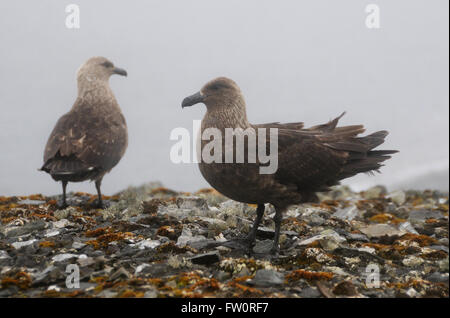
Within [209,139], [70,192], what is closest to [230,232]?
[209,139]

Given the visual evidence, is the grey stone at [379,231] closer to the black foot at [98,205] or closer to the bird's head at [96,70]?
the black foot at [98,205]

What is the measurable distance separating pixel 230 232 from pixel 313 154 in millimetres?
1853

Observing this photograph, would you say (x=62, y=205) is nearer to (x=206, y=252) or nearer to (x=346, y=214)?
(x=206, y=252)

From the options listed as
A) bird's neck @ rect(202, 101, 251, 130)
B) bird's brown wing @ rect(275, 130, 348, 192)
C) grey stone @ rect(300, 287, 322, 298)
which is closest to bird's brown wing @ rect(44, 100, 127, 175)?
bird's neck @ rect(202, 101, 251, 130)

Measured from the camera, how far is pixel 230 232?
8.02m

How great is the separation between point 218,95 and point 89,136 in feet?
10.2

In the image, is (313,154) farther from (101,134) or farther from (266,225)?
(101,134)

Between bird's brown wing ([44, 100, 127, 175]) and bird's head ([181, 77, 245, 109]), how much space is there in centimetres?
256

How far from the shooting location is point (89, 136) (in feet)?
31.1

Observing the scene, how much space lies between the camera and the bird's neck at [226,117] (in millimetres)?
7473

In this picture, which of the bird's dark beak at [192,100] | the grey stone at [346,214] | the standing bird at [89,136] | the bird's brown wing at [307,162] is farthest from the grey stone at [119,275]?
the grey stone at [346,214]

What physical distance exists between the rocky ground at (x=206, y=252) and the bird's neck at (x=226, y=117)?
5.50 ft

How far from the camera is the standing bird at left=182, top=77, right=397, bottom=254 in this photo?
6.82 meters

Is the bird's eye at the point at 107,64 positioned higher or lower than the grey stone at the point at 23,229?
higher
